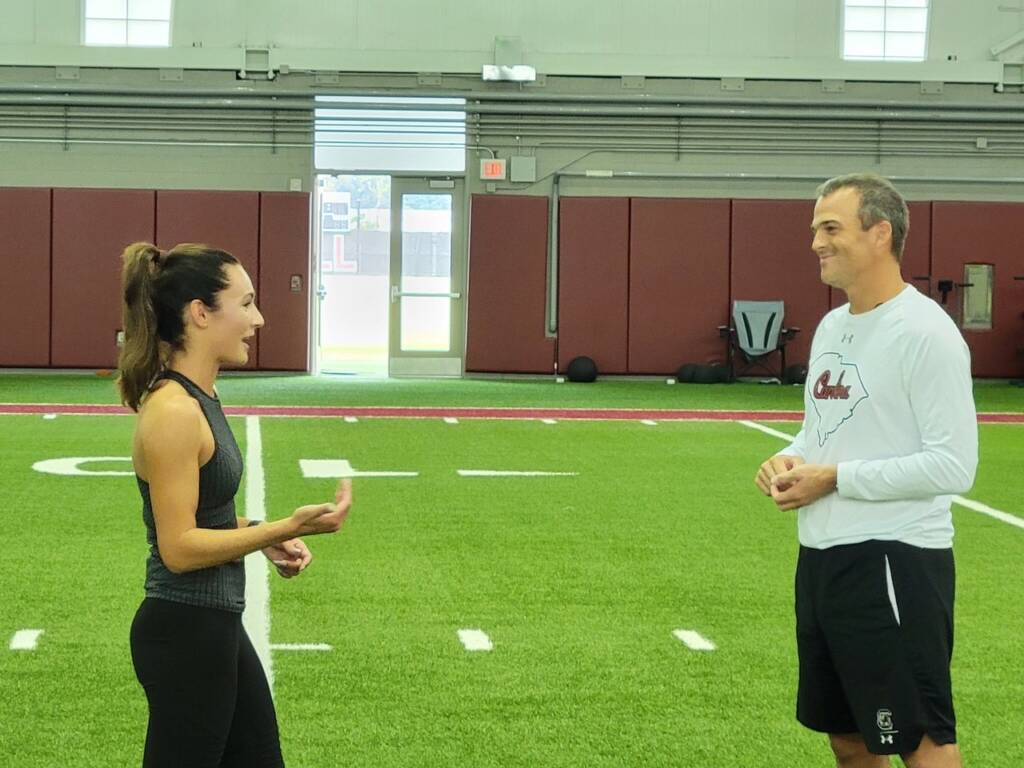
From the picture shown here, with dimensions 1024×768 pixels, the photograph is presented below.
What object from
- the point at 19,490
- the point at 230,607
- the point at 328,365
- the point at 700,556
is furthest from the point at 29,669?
the point at 328,365

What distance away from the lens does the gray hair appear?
3336mm

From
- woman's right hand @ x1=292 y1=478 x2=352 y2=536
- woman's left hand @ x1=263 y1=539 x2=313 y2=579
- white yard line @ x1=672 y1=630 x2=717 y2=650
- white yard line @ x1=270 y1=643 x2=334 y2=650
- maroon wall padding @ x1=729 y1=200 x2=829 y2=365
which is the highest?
maroon wall padding @ x1=729 y1=200 x2=829 y2=365

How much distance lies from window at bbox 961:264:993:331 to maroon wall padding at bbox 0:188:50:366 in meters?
13.6

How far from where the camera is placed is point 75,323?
21.3 metres

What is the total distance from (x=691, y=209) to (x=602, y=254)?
147 centimetres

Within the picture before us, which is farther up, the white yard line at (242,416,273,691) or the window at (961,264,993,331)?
the window at (961,264,993,331)

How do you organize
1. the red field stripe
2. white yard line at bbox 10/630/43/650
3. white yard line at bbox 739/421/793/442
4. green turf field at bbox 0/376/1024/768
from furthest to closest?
the red field stripe → white yard line at bbox 739/421/793/442 → white yard line at bbox 10/630/43/650 → green turf field at bbox 0/376/1024/768

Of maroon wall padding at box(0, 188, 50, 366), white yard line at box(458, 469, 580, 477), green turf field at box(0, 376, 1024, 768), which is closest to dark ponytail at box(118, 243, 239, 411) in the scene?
green turf field at box(0, 376, 1024, 768)

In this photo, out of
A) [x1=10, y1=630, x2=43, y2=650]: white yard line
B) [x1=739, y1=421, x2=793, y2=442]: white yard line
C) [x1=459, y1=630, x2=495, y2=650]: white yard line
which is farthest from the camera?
[x1=739, y1=421, x2=793, y2=442]: white yard line

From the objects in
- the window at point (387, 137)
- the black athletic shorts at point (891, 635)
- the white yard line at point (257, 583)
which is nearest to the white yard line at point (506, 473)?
the white yard line at point (257, 583)

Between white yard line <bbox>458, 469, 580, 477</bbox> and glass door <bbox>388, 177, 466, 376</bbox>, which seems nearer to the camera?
white yard line <bbox>458, 469, 580, 477</bbox>

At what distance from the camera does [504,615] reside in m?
6.43

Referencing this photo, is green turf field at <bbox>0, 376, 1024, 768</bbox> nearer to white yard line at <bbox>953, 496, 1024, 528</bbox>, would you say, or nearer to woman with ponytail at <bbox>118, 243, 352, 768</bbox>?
white yard line at <bbox>953, 496, 1024, 528</bbox>

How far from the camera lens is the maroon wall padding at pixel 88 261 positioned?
69.6ft
